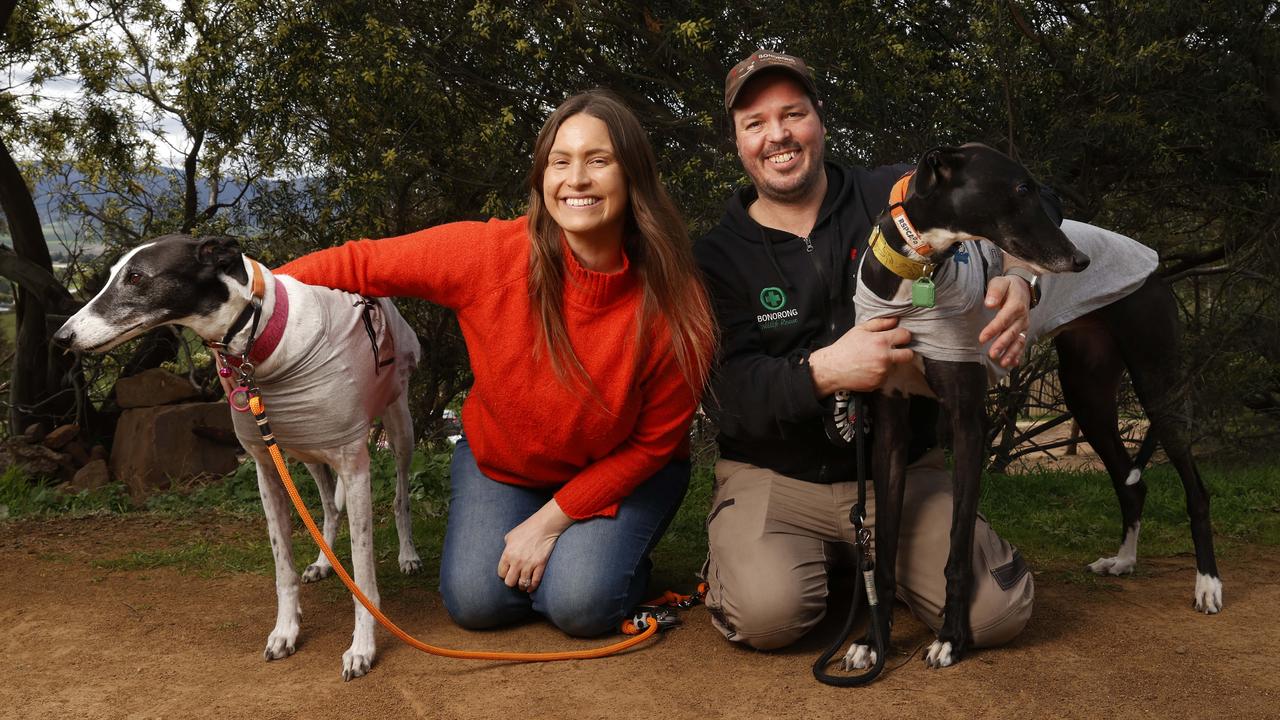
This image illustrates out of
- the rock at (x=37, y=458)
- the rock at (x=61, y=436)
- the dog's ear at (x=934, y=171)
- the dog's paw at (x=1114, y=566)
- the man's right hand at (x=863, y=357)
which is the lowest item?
the dog's paw at (x=1114, y=566)

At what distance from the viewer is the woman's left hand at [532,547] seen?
124 inches

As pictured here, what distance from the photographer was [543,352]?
9.86 feet

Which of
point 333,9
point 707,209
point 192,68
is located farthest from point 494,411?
point 192,68

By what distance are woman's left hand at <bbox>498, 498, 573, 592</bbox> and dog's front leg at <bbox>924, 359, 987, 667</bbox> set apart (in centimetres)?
120

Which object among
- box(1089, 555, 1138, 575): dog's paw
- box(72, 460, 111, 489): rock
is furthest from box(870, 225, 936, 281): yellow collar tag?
box(72, 460, 111, 489): rock

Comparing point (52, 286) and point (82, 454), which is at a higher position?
point (52, 286)

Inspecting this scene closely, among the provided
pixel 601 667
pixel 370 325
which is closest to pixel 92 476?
pixel 370 325

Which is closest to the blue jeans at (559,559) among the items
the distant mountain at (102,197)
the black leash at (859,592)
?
the black leash at (859,592)

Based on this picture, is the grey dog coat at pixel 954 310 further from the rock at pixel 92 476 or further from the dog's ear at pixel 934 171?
the rock at pixel 92 476

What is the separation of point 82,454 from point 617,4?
14.8 feet

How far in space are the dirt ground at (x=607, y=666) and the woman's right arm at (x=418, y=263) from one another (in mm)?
1103

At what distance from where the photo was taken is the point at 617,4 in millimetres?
5574

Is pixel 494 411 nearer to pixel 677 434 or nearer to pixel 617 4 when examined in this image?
pixel 677 434

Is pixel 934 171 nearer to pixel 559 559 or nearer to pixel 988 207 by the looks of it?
pixel 988 207
